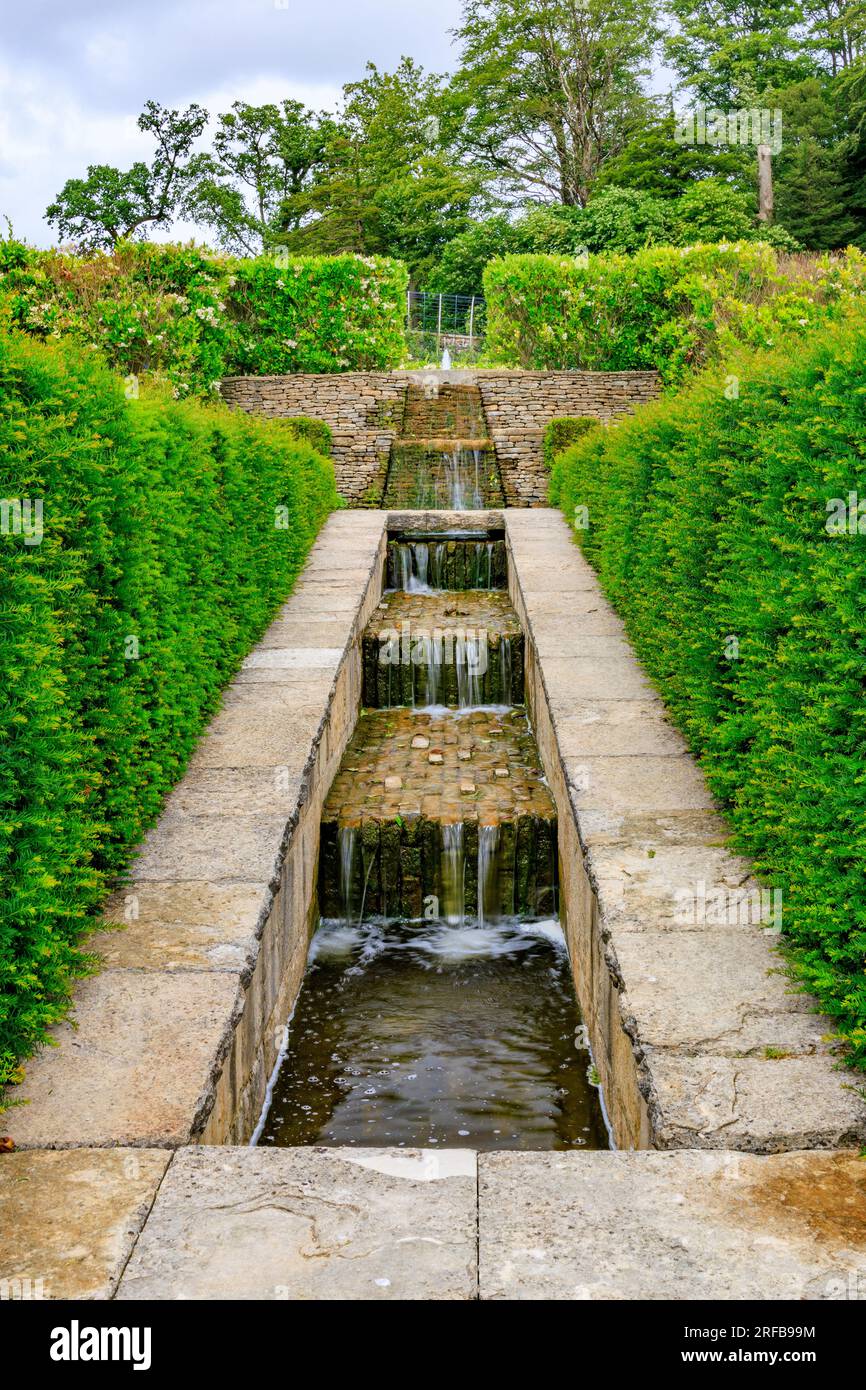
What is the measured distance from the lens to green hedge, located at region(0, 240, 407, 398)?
45.6ft

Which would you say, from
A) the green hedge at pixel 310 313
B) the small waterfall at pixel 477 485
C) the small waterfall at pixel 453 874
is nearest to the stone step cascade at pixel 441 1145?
the small waterfall at pixel 453 874

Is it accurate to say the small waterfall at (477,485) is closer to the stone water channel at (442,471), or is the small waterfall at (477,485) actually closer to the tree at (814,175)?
the stone water channel at (442,471)

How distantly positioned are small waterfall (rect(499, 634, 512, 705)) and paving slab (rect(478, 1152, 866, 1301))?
5.89m

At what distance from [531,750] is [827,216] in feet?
108

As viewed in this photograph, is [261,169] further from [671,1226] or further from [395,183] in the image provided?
[671,1226]

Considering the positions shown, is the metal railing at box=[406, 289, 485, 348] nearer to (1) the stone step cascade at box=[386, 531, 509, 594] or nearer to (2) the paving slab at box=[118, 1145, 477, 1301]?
(1) the stone step cascade at box=[386, 531, 509, 594]

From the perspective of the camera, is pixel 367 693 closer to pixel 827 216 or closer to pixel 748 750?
pixel 748 750

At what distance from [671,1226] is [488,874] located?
3428mm

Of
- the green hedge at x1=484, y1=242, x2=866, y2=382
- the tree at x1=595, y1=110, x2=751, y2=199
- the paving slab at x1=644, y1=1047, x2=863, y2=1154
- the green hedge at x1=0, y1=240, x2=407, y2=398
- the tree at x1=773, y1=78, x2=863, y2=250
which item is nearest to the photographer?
the paving slab at x1=644, y1=1047, x2=863, y2=1154

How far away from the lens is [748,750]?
15.3 ft

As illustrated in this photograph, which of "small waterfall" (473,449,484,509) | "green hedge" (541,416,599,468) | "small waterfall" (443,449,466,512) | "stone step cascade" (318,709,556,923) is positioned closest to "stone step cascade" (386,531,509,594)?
"green hedge" (541,416,599,468)

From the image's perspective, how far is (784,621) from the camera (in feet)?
12.7

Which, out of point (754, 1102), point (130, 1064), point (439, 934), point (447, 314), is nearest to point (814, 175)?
point (447, 314)

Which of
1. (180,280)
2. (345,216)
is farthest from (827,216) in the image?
(180,280)
